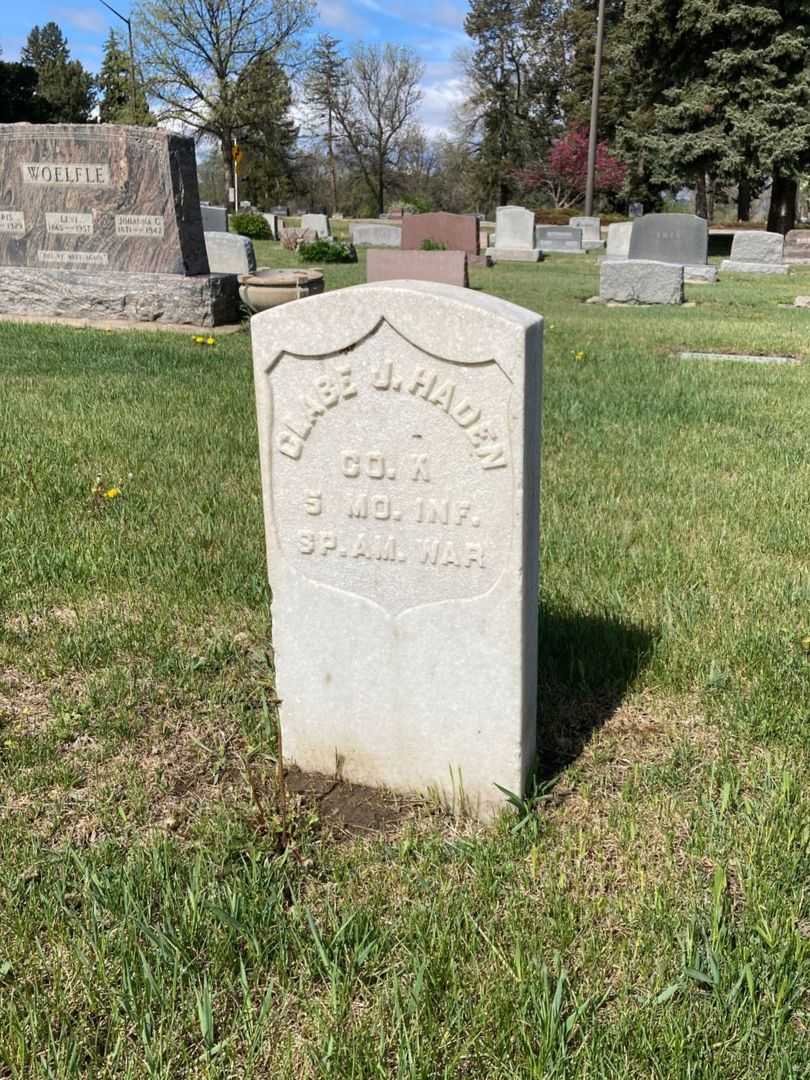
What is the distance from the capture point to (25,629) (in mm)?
3230

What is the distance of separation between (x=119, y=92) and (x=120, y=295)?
5338 centimetres

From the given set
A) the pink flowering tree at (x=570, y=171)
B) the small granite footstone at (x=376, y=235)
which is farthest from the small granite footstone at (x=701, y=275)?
the pink flowering tree at (x=570, y=171)

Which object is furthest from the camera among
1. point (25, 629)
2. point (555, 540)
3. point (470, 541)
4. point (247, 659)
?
point (555, 540)

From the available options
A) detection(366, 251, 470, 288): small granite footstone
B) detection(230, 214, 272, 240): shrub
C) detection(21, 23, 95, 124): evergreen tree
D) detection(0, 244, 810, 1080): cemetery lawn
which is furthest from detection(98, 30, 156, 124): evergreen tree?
detection(0, 244, 810, 1080): cemetery lawn

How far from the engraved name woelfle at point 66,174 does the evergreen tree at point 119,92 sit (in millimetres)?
37018

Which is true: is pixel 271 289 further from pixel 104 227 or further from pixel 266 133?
pixel 266 133

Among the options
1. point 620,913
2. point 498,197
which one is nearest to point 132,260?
point 620,913

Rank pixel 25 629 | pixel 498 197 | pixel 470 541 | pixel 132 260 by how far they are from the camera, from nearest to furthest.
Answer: pixel 470 541
pixel 25 629
pixel 132 260
pixel 498 197

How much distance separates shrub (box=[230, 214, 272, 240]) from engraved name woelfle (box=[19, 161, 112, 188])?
759 inches

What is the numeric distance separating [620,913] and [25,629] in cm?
222

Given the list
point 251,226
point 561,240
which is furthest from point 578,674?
point 251,226

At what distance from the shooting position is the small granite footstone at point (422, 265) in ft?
41.9

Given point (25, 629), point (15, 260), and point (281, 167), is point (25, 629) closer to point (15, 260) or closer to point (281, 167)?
point (15, 260)

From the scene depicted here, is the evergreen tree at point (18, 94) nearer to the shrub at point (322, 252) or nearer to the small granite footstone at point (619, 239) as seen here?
the shrub at point (322, 252)
